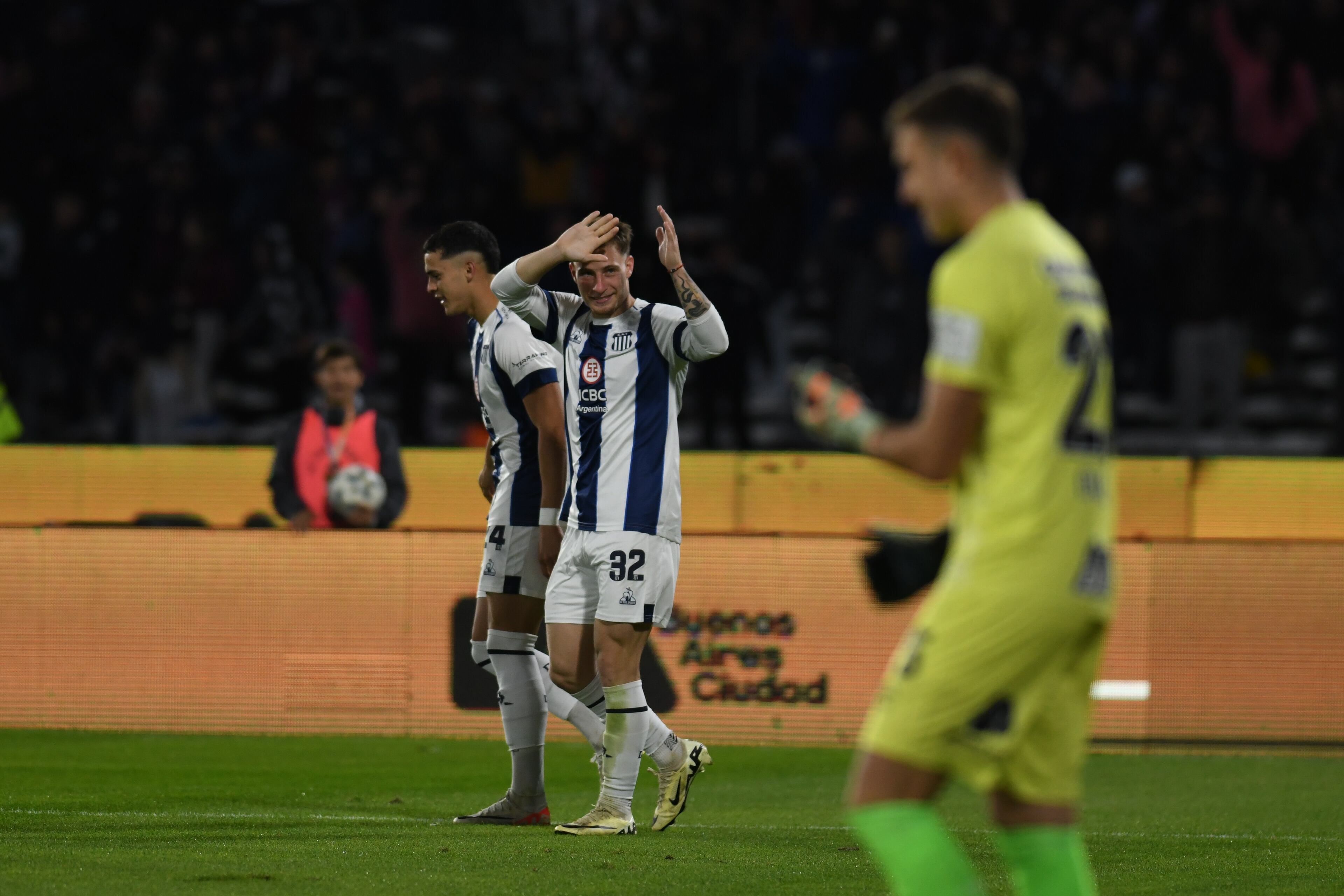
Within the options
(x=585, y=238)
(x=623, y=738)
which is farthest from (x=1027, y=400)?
(x=623, y=738)

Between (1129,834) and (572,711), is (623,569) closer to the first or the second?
(572,711)

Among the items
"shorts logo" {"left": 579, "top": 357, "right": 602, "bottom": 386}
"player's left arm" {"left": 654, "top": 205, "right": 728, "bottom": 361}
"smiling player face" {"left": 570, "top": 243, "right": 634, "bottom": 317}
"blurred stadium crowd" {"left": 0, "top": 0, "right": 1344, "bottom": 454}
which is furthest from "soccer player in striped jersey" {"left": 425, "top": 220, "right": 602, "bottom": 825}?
"blurred stadium crowd" {"left": 0, "top": 0, "right": 1344, "bottom": 454}

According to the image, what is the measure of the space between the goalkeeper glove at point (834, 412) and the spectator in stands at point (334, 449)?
8.26 meters

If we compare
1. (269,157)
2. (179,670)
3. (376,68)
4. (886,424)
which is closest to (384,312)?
(269,157)

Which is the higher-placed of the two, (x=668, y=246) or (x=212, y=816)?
(x=668, y=246)

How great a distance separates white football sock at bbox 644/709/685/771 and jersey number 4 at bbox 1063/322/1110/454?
13.0 ft

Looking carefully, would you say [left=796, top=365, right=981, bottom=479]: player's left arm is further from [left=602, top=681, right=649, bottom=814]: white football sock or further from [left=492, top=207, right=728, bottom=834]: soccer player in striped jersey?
[left=602, top=681, right=649, bottom=814]: white football sock

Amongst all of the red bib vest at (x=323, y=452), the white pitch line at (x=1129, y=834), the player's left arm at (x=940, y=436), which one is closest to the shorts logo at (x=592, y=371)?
the white pitch line at (x=1129, y=834)

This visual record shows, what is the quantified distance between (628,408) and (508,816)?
184 cm

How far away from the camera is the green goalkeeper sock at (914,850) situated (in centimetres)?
386

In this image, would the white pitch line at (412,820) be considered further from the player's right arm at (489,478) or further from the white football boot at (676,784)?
the player's right arm at (489,478)

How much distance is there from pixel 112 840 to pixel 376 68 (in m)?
14.0

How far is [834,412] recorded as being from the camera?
3.98m

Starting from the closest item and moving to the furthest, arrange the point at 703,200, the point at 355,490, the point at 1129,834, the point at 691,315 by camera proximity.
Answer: the point at 691,315 < the point at 1129,834 < the point at 355,490 < the point at 703,200
